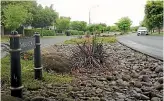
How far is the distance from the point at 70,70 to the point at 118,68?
5.86 feet

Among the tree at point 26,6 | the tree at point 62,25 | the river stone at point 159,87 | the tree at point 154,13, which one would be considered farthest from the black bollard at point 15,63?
the tree at point 62,25

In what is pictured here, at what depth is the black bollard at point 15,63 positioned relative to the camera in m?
4.75

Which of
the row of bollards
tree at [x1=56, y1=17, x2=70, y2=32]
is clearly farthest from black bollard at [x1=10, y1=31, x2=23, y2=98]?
tree at [x1=56, y1=17, x2=70, y2=32]

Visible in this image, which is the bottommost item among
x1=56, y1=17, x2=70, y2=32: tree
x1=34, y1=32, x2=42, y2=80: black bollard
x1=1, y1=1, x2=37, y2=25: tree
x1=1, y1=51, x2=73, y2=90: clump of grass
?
x1=1, y1=51, x2=73, y2=90: clump of grass

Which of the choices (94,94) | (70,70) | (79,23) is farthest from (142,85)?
(79,23)

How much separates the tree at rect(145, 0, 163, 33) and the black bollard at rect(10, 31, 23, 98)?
47.1 m

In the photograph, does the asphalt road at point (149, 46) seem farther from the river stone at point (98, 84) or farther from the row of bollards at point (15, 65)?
the row of bollards at point (15, 65)

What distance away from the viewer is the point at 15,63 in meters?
4.80

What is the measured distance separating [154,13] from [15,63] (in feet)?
166

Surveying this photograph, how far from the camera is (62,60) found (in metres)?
7.82

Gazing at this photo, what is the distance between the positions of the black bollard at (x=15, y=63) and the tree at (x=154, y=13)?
47.1 metres

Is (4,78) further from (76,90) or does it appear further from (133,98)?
(133,98)

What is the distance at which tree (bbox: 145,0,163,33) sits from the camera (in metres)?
51.2

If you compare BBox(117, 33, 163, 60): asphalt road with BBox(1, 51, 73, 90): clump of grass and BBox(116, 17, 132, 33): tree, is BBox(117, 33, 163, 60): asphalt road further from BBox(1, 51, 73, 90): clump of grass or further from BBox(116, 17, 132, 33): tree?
BBox(116, 17, 132, 33): tree
